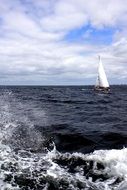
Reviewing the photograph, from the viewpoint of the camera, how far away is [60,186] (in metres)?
10.2

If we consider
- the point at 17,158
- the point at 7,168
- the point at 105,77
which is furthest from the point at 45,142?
the point at 105,77

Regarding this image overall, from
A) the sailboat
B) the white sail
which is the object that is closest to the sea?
the sailboat

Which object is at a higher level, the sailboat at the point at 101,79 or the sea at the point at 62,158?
the sailboat at the point at 101,79

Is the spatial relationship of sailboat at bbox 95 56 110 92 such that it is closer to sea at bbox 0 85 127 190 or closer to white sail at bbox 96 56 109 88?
white sail at bbox 96 56 109 88

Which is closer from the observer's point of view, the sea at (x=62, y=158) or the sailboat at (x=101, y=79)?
the sea at (x=62, y=158)

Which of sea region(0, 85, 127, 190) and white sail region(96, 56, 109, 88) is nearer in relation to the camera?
sea region(0, 85, 127, 190)

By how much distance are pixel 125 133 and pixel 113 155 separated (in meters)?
6.36

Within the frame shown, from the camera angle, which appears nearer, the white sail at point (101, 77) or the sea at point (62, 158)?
the sea at point (62, 158)

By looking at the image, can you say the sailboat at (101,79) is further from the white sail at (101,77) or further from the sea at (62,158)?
the sea at (62,158)

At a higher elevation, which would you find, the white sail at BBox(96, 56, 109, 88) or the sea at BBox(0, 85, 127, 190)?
the white sail at BBox(96, 56, 109, 88)

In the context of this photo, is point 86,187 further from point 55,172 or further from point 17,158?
point 17,158

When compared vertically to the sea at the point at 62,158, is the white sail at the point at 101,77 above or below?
above

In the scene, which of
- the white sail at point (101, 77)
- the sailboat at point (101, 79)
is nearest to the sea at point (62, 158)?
the sailboat at point (101, 79)

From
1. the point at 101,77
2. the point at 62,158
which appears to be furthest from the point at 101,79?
the point at 62,158
